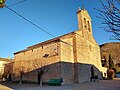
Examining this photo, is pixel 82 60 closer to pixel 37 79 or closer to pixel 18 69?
pixel 37 79

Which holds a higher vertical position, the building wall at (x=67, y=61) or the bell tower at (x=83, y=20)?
the bell tower at (x=83, y=20)

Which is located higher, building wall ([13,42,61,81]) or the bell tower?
the bell tower

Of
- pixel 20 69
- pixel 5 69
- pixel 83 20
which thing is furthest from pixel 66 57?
pixel 5 69

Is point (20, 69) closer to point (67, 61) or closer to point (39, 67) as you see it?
point (39, 67)

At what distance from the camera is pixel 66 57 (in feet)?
60.7

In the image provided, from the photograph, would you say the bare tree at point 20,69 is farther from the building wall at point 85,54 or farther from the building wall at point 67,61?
the building wall at point 85,54

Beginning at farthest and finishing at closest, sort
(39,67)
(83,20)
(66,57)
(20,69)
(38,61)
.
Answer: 1. (83,20)
2. (20,69)
3. (38,61)
4. (39,67)
5. (66,57)

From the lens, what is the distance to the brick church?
1786 cm

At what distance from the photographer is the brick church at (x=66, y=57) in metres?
17.9

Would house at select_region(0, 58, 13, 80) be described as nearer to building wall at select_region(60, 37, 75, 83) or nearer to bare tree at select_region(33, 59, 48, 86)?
bare tree at select_region(33, 59, 48, 86)

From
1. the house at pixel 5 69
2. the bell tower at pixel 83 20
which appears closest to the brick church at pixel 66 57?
the bell tower at pixel 83 20

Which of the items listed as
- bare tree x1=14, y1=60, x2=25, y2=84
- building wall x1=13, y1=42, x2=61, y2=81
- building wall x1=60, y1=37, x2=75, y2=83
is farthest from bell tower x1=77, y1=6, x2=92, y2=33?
bare tree x1=14, y1=60, x2=25, y2=84

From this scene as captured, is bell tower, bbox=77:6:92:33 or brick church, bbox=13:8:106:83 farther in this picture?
bell tower, bbox=77:6:92:33

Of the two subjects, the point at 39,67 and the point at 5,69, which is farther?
the point at 5,69
